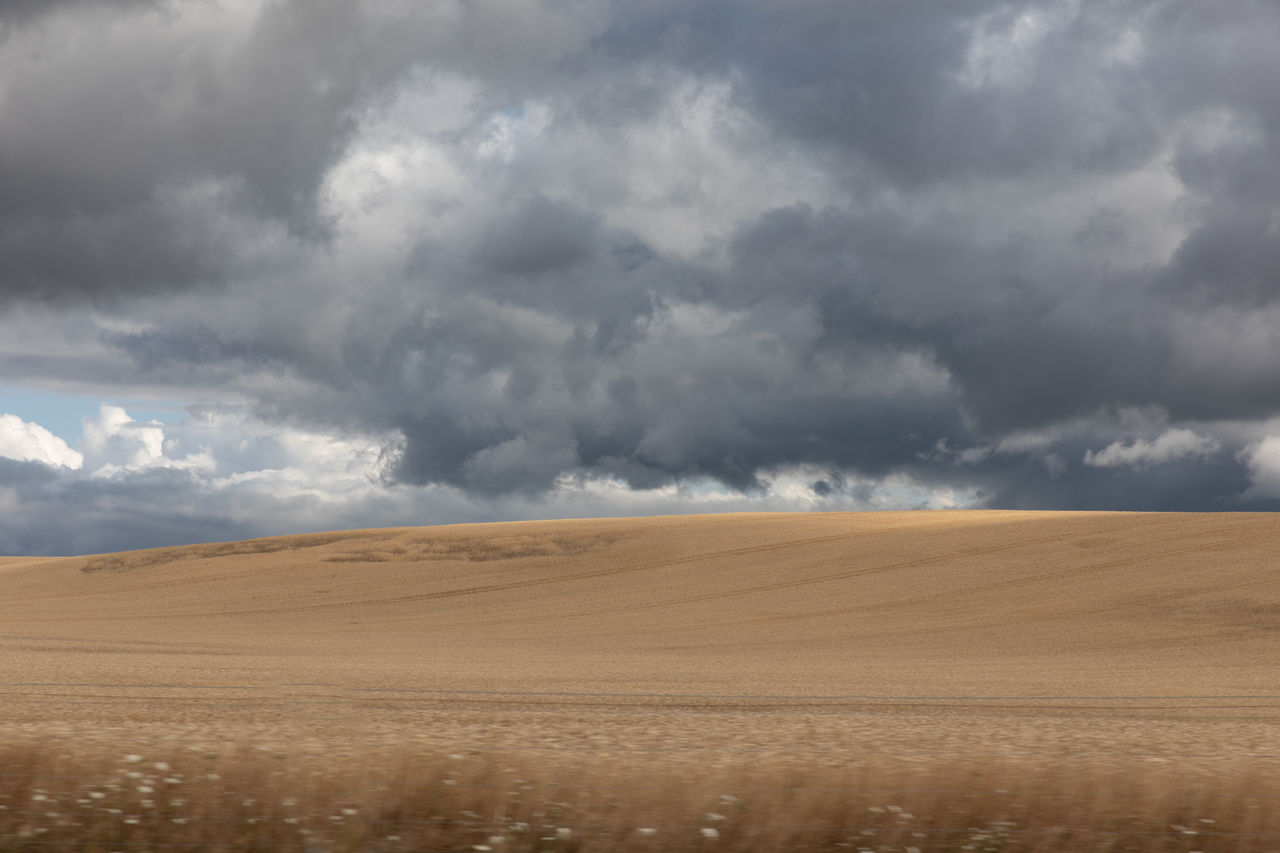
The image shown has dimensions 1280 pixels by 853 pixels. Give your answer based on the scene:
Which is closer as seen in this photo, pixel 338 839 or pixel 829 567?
pixel 338 839

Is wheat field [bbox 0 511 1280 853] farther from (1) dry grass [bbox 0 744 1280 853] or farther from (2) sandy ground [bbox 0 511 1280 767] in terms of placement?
(2) sandy ground [bbox 0 511 1280 767]

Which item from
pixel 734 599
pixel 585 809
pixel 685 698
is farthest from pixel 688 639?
pixel 585 809

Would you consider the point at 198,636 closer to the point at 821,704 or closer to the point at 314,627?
the point at 314,627

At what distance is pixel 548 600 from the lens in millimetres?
37594

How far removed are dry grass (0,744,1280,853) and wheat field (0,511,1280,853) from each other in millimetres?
23

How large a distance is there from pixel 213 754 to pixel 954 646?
70.7 feet

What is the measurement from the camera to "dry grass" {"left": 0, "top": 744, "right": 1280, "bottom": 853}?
23.4 ft

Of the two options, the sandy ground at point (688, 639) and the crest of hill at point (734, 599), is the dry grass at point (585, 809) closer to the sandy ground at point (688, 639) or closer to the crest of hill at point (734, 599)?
the sandy ground at point (688, 639)

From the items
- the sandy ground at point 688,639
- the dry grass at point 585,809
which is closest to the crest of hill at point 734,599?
the sandy ground at point 688,639

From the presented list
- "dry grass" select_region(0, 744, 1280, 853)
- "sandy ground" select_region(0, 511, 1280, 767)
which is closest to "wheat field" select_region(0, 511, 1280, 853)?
"dry grass" select_region(0, 744, 1280, 853)

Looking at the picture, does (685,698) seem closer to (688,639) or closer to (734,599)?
(688,639)

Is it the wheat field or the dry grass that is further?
the wheat field

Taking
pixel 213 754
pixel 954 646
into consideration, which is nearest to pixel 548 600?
pixel 954 646

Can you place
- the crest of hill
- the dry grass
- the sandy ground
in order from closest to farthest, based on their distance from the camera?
the dry grass → the sandy ground → the crest of hill
